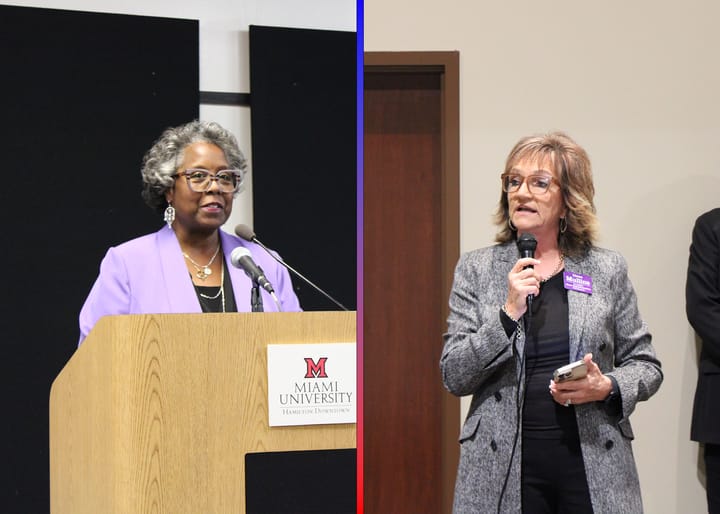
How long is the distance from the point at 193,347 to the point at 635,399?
49.1 inches

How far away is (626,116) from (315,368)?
2937mm

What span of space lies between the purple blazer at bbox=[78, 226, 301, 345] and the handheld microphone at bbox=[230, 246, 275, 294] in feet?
0.04

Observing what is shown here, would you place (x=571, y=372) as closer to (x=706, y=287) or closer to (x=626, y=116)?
(x=706, y=287)

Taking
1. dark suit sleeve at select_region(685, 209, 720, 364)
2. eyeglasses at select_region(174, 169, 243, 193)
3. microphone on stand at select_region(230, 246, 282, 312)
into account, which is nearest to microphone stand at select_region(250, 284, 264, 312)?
microphone on stand at select_region(230, 246, 282, 312)

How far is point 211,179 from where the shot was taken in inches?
76.3

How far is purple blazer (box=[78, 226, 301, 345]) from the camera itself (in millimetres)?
1853

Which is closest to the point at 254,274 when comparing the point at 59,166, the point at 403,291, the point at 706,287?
the point at 59,166

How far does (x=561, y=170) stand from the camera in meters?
2.59

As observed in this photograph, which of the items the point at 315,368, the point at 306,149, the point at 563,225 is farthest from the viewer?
the point at 563,225

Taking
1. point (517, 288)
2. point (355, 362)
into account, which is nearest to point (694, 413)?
point (517, 288)

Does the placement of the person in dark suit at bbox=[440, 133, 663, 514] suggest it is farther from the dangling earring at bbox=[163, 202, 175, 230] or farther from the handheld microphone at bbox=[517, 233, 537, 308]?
the dangling earring at bbox=[163, 202, 175, 230]

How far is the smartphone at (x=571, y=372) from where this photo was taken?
224 cm

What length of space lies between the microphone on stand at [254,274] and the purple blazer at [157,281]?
10mm

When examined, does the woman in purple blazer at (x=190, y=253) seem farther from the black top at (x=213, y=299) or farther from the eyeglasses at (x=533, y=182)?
the eyeglasses at (x=533, y=182)
